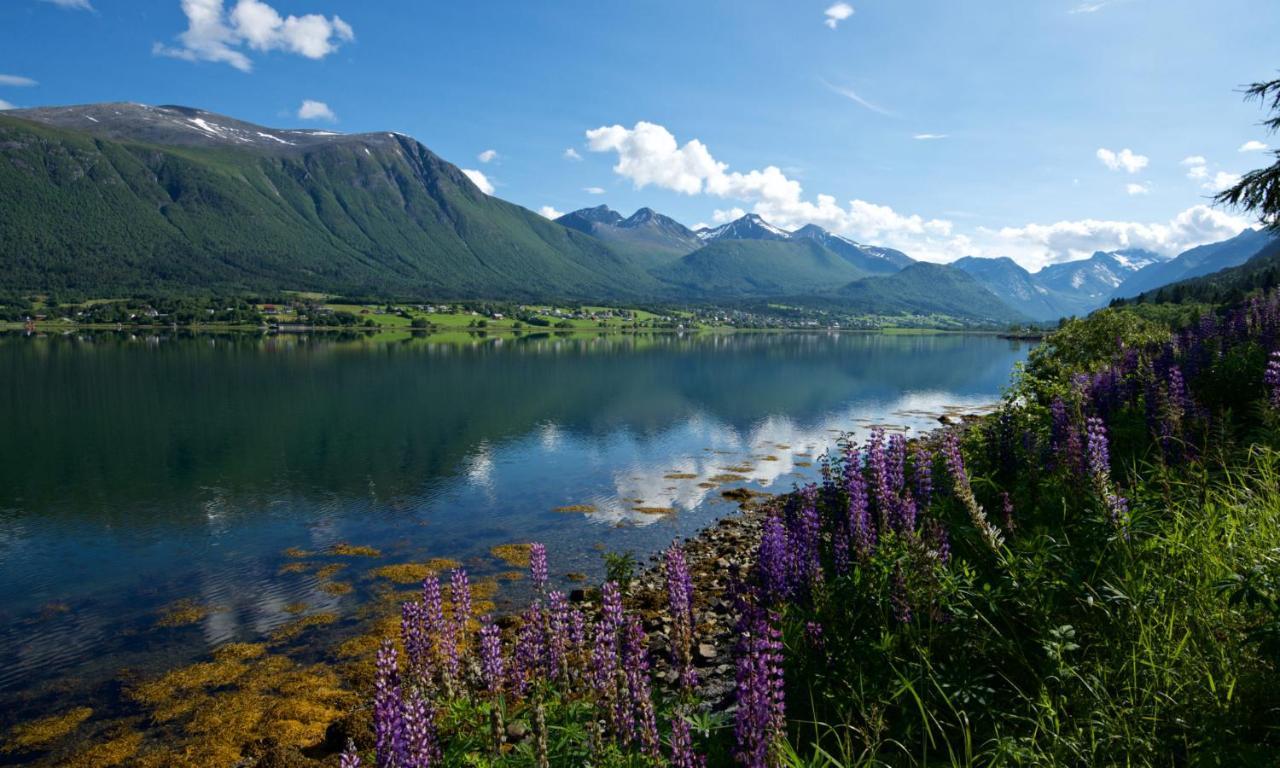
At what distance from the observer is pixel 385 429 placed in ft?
193

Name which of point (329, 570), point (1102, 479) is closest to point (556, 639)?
point (1102, 479)

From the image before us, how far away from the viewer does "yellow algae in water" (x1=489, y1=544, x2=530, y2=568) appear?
28.0 meters

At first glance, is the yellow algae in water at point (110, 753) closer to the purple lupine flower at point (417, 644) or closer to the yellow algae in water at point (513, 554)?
the purple lupine flower at point (417, 644)

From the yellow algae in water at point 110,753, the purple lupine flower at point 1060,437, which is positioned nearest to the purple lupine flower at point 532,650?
the purple lupine flower at point 1060,437

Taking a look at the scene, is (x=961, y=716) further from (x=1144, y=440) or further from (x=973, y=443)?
(x=973, y=443)

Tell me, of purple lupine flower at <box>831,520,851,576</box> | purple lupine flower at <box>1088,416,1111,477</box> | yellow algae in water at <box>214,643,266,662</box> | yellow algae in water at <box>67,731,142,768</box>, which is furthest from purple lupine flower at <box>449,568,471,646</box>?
yellow algae in water at <box>214,643,266,662</box>

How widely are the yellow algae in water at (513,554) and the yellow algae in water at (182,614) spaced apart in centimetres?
1076

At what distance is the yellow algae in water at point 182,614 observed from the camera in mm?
21969

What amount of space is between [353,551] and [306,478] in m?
15.4

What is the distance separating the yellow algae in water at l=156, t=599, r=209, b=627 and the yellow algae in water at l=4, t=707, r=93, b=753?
5.25 meters

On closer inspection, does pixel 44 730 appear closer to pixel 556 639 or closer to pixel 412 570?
pixel 412 570

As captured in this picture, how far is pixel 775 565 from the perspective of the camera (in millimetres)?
9172

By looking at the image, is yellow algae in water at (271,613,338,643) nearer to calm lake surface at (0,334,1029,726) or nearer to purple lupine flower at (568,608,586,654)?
calm lake surface at (0,334,1029,726)

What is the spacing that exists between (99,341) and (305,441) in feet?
524
